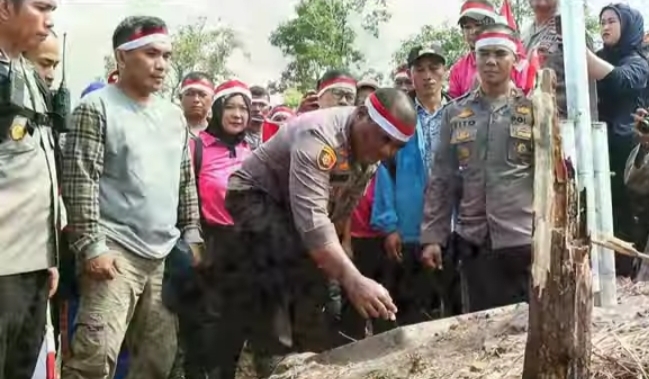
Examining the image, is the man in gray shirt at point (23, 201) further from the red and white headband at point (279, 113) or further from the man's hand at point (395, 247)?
the red and white headband at point (279, 113)

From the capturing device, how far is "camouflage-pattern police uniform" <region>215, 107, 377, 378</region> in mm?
3664

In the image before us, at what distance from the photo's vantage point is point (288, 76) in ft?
39.4

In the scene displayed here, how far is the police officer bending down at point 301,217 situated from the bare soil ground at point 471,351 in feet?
1.07

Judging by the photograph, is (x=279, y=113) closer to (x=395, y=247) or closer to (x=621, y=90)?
(x=395, y=247)

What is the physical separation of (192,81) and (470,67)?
A: 1684mm

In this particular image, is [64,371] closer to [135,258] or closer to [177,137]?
[135,258]

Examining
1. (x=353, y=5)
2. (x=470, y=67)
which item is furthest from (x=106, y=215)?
(x=353, y=5)

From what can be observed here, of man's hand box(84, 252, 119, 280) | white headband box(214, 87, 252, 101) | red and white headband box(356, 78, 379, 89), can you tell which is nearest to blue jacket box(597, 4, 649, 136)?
red and white headband box(356, 78, 379, 89)

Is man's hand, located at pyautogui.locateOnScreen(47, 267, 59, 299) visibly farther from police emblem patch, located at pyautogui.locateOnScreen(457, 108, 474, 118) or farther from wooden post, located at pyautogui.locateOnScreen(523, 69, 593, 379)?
police emblem patch, located at pyautogui.locateOnScreen(457, 108, 474, 118)

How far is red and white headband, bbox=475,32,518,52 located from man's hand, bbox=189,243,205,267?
1703 millimetres

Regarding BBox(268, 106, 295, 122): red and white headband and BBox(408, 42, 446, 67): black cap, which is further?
BBox(268, 106, 295, 122): red and white headband

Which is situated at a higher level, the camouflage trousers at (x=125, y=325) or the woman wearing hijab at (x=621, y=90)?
the woman wearing hijab at (x=621, y=90)

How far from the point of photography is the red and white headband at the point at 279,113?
623cm

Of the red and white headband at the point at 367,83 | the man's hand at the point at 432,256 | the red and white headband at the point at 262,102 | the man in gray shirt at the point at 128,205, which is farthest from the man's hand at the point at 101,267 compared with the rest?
the red and white headband at the point at 262,102
